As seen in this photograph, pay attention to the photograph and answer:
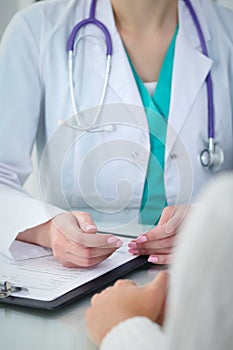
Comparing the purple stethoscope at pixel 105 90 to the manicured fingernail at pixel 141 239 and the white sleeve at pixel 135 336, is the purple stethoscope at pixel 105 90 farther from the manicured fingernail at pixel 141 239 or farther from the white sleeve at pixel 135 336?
the white sleeve at pixel 135 336

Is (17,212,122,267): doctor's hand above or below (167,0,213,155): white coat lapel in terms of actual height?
below

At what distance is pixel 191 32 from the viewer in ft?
4.26

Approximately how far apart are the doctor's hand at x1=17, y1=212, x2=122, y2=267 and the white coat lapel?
386 millimetres

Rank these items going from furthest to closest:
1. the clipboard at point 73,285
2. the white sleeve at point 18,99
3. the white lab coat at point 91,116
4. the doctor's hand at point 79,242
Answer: the white sleeve at point 18,99
the white lab coat at point 91,116
the doctor's hand at point 79,242
the clipboard at point 73,285

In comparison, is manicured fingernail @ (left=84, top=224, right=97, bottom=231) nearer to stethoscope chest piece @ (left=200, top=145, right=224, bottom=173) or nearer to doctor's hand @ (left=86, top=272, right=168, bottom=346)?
doctor's hand @ (left=86, top=272, right=168, bottom=346)

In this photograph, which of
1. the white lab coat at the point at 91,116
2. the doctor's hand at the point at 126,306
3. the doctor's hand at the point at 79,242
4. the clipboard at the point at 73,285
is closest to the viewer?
the doctor's hand at the point at 126,306

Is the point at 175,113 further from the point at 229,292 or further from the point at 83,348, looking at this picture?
the point at 229,292

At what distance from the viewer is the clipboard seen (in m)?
0.71

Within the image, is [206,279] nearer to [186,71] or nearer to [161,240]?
[161,240]

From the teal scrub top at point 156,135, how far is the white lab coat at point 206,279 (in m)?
0.49

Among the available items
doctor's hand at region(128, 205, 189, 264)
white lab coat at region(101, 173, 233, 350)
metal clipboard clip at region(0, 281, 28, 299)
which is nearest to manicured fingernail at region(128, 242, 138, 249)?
doctor's hand at region(128, 205, 189, 264)

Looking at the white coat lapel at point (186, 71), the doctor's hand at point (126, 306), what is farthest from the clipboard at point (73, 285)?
the white coat lapel at point (186, 71)

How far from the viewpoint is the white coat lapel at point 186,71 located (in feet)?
3.99

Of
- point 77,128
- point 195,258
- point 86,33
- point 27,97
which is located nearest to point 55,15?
point 86,33
